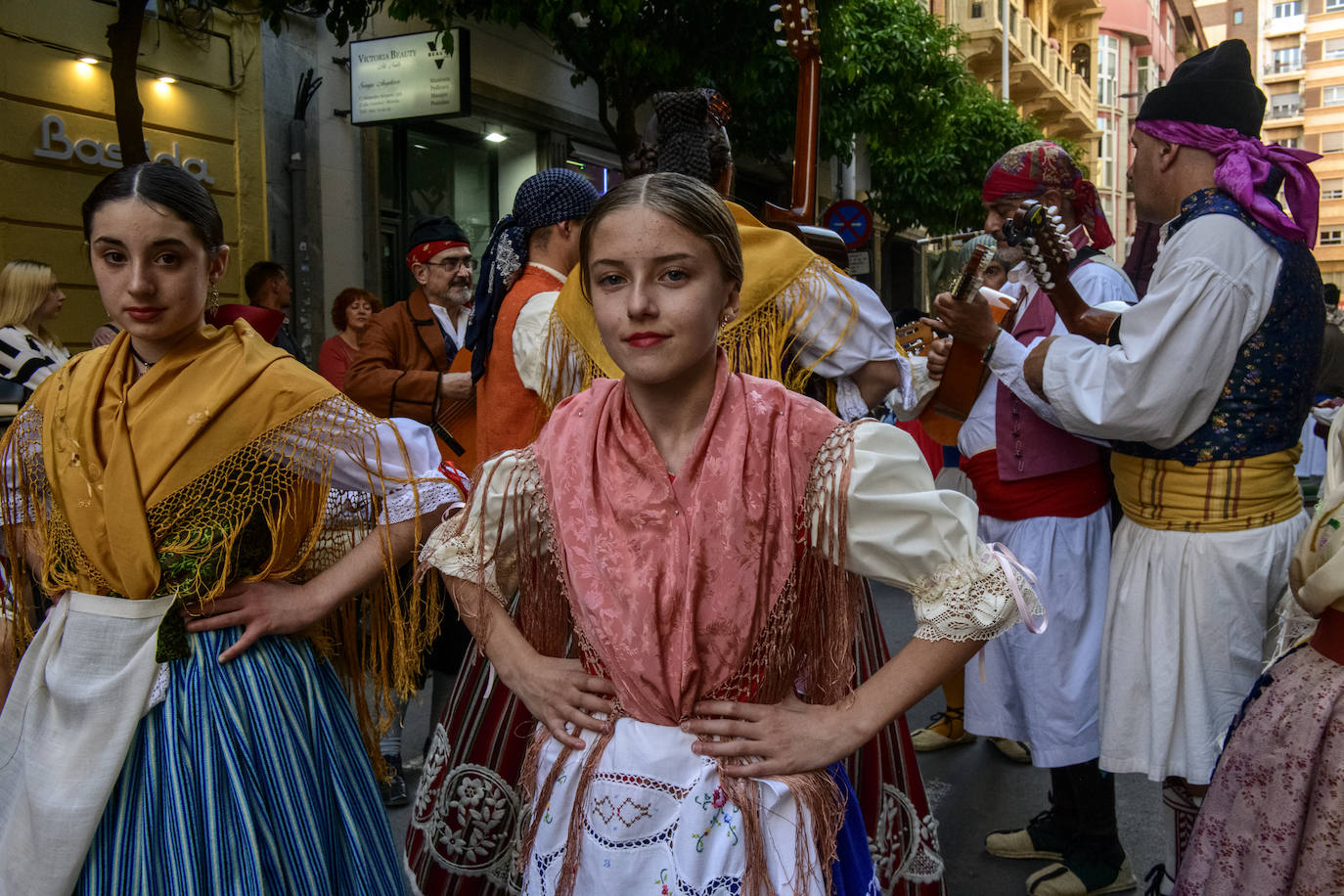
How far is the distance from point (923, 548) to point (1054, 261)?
1770 mm

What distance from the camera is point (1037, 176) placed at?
363 centimetres

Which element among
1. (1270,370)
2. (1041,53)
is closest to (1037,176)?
(1270,370)

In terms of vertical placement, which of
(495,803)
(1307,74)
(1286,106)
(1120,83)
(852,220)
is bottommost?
(495,803)

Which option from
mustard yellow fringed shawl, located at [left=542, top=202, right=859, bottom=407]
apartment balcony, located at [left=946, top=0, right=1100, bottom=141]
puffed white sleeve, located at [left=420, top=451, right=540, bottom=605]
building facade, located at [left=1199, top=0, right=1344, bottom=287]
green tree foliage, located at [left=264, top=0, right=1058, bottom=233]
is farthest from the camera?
building facade, located at [left=1199, top=0, right=1344, bottom=287]

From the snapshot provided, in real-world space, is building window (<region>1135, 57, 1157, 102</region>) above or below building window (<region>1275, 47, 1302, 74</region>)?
below

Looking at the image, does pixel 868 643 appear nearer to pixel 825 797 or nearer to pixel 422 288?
pixel 825 797

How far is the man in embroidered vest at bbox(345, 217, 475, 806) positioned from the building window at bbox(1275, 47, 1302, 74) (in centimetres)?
9465

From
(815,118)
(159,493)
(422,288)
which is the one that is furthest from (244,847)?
(422,288)

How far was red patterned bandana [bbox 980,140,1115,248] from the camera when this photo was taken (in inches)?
143

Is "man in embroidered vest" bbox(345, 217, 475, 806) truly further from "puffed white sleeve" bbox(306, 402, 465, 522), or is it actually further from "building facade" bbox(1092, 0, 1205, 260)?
"building facade" bbox(1092, 0, 1205, 260)

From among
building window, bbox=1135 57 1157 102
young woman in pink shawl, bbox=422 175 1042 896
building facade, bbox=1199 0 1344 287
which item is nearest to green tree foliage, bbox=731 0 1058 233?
young woman in pink shawl, bbox=422 175 1042 896

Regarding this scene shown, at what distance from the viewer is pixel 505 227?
10.8ft

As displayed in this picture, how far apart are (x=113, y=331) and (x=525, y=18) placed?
6293 millimetres

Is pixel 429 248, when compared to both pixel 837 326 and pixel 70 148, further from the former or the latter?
pixel 70 148
